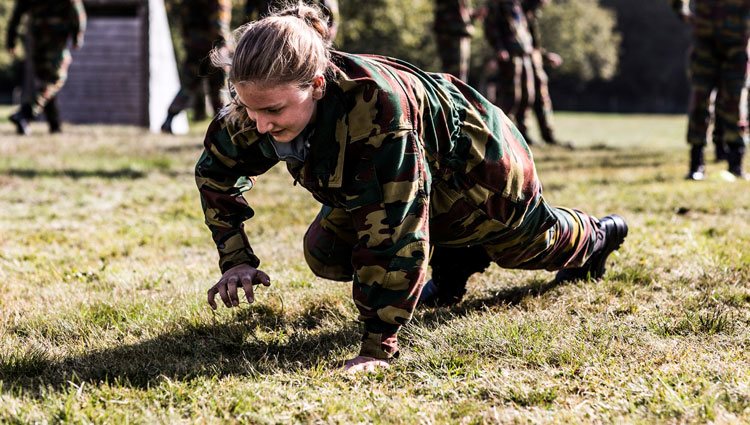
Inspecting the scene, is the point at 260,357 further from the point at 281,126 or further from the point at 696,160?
the point at 696,160

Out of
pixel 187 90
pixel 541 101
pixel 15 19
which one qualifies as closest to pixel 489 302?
pixel 187 90

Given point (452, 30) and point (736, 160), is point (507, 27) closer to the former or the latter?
point (452, 30)

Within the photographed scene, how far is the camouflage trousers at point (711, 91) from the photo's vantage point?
23.3ft

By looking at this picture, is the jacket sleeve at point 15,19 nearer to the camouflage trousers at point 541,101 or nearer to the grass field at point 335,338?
the grass field at point 335,338

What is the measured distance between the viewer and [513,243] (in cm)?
299

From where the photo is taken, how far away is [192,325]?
9.98 feet

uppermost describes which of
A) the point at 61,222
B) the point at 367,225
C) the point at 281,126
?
the point at 281,126

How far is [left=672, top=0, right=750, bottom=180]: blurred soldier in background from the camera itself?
6.93m

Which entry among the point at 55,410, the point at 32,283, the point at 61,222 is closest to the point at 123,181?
the point at 61,222

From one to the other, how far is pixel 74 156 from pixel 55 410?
683 cm

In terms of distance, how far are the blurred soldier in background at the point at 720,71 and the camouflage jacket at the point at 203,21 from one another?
4.98m

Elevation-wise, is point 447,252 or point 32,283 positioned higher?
point 447,252

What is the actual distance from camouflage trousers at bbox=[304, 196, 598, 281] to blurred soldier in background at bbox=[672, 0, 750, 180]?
4.57 m

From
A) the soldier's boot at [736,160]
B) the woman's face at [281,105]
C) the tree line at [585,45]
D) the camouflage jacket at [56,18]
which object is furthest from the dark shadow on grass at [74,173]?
the tree line at [585,45]
